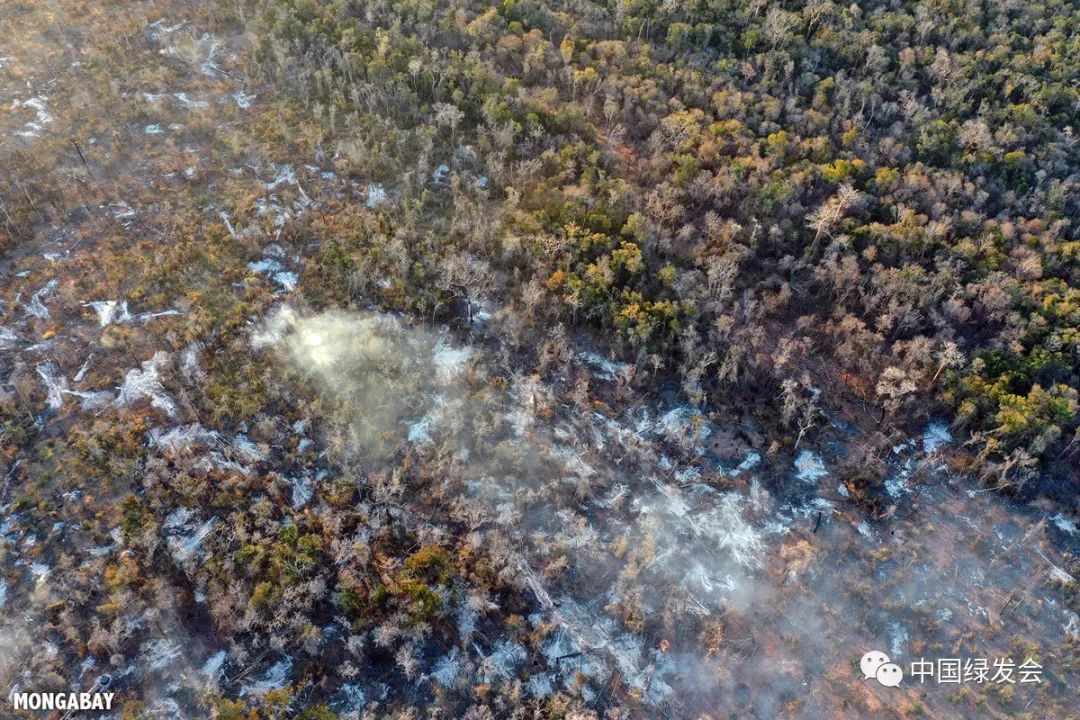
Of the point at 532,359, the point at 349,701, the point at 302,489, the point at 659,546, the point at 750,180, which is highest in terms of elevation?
the point at 750,180

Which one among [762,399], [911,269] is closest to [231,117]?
[762,399]

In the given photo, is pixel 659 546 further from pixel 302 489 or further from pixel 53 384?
pixel 53 384

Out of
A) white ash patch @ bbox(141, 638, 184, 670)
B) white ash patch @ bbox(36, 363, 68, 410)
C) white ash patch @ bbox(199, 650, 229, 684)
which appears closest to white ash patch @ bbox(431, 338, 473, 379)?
white ash patch @ bbox(199, 650, 229, 684)

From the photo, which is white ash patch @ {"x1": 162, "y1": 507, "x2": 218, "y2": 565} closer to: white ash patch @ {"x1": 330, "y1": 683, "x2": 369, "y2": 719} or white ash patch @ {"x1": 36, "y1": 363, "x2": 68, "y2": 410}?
white ash patch @ {"x1": 330, "y1": 683, "x2": 369, "y2": 719}

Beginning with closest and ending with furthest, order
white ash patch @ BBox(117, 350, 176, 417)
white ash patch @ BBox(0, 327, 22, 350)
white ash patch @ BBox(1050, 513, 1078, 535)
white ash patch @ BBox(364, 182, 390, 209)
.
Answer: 1. white ash patch @ BBox(1050, 513, 1078, 535)
2. white ash patch @ BBox(117, 350, 176, 417)
3. white ash patch @ BBox(0, 327, 22, 350)
4. white ash patch @ BBox(364, 182, 390, 209)

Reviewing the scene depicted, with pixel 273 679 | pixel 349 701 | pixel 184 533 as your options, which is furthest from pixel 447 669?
pixel 184 533

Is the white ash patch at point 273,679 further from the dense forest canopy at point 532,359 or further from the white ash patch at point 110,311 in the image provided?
the white ash patch at point 110,311

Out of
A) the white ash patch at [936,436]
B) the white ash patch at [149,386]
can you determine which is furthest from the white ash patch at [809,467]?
the white ash patch at [149,386]

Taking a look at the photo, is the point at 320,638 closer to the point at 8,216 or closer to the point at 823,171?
the point at 8,216
